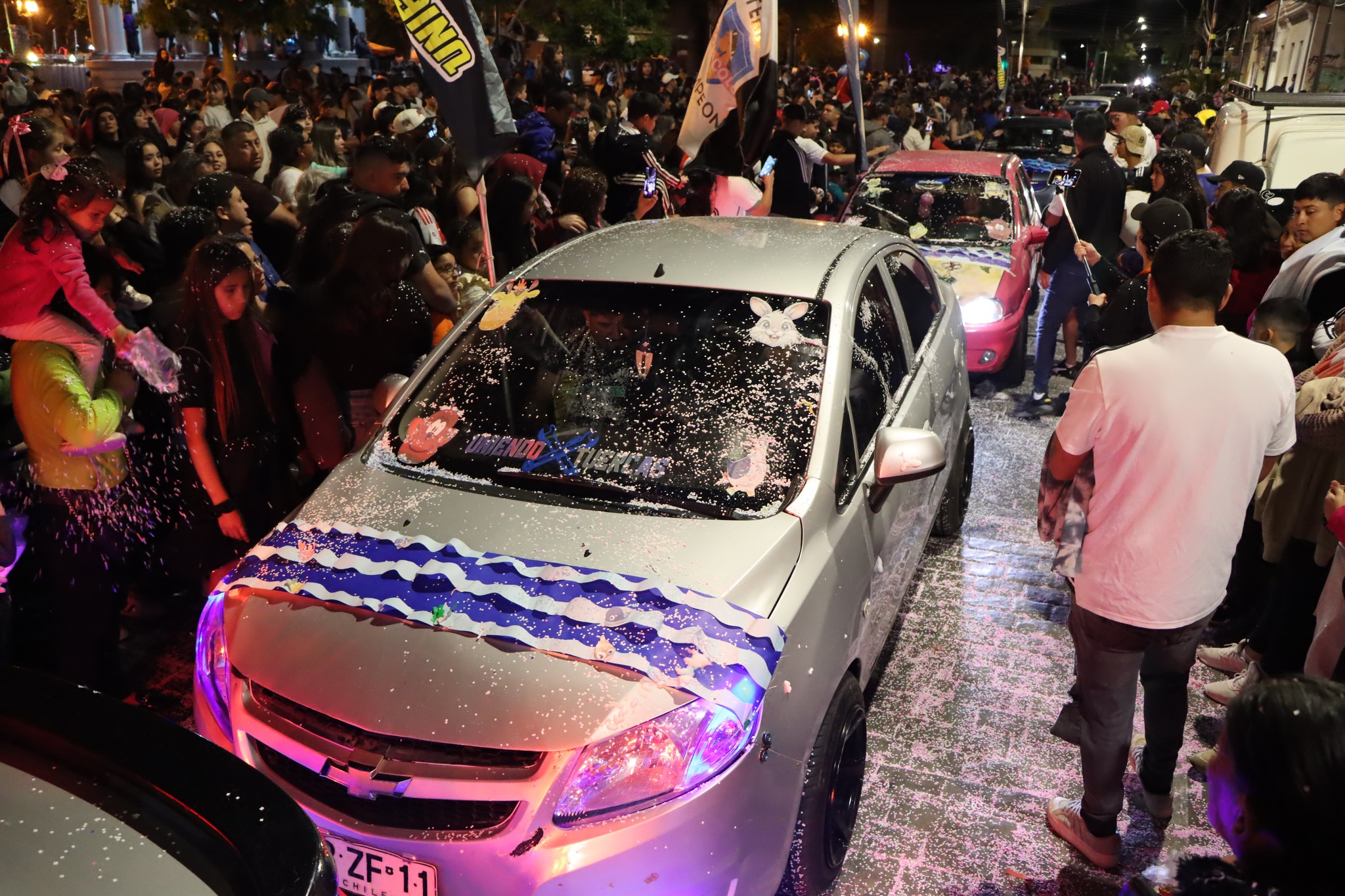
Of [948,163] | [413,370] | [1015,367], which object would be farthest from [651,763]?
[948,163]

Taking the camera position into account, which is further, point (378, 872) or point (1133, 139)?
point (1133, 139)

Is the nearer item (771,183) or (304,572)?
(304,572)

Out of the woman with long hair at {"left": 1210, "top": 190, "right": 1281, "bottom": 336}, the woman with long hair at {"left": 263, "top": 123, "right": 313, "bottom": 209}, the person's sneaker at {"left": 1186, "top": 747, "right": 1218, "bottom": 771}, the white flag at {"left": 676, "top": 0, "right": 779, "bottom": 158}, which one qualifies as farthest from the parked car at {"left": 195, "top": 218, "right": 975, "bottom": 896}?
the woman with long hair at {"left": 263, "top": 123, "right": 313, "bottom": 209}

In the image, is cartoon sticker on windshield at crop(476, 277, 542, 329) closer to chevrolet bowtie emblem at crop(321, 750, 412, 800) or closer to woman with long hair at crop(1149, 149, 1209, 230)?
chevrolet bowtie emblem at crop(321, 750, 412, 800)

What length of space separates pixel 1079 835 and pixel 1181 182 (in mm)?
4943

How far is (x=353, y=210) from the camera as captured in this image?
16.1 feet

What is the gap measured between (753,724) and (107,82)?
36.3m

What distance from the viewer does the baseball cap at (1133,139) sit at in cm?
1026

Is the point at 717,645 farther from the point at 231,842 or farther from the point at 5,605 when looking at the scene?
the point at 5,605

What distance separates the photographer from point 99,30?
1555 inches

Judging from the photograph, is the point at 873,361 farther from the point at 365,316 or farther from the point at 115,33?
the point at 115,33

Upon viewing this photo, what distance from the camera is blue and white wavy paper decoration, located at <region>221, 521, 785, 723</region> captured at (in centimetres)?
245

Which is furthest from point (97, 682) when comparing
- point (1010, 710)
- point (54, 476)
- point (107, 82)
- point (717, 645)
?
point (107, 82)

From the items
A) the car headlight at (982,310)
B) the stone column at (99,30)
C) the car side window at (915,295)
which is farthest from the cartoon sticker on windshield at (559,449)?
the stone column at (99,30)
